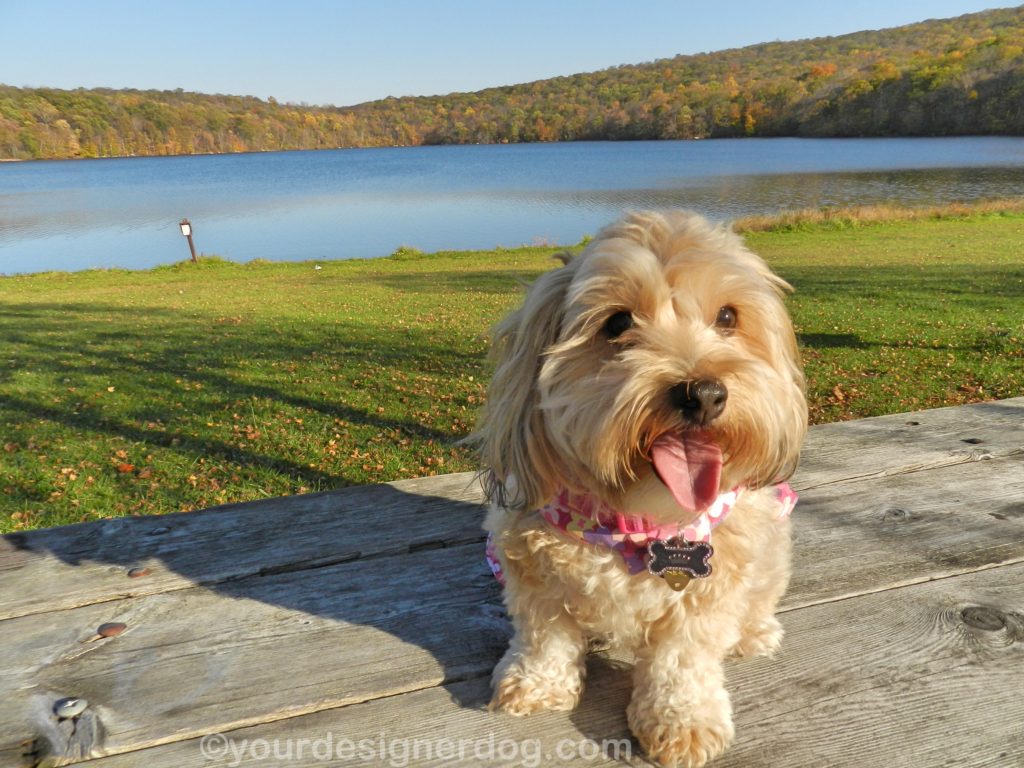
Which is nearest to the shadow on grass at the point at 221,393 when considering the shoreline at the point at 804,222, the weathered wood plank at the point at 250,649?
the weathered wood plank at the point at 250,649

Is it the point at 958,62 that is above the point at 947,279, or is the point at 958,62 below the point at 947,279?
above

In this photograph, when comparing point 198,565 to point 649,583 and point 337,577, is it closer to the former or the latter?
point 337,577

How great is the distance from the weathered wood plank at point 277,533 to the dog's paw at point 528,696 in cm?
81

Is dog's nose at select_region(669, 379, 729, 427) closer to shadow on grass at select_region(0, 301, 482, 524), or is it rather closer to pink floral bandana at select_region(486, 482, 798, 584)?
pink floral bandana at select_region(486, 482, 798, 584)

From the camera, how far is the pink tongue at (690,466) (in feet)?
5.84

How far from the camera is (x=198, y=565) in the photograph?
8.13ft

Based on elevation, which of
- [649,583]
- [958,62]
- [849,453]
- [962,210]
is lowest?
[962,210]

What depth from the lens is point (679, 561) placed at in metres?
1.87

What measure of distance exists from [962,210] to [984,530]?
35.0 meters

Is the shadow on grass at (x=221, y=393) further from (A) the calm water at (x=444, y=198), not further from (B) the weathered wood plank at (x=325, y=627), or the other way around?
(A) the calm water at (x=444, y=198)

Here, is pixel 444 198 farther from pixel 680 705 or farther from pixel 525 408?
pixel 680 705

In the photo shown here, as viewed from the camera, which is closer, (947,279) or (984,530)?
(984,530)

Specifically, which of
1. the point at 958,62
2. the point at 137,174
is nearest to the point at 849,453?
the point at 137,174

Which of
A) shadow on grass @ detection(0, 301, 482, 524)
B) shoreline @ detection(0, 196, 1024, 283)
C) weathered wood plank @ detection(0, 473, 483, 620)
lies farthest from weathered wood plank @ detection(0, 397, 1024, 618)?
shoreline @ detection(0, 196, 1024, 283)
